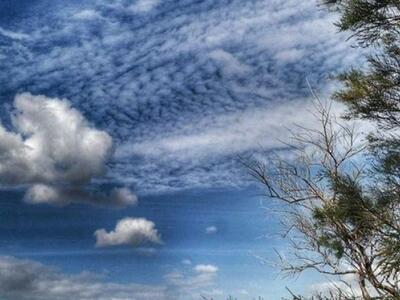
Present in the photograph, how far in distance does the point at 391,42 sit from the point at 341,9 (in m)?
1.14

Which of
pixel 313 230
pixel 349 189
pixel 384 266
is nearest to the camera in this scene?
pixel 384 266

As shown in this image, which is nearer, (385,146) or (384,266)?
(384,266)

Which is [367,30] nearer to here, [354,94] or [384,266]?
[354,94]

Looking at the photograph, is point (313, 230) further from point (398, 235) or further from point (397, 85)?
point (397, 85)

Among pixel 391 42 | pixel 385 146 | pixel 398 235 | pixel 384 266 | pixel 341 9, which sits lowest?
pixel 384 266

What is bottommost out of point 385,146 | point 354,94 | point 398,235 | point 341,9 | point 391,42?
point 398,235

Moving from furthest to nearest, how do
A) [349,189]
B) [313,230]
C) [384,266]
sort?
[313,230], [349,189], [384,266]

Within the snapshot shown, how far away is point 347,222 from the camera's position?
9.89 meters

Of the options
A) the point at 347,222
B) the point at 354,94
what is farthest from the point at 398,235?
the point at 354,94

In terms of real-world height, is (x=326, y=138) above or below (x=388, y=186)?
above

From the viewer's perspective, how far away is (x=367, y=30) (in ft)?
34.1

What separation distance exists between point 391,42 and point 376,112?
1479 millimetres

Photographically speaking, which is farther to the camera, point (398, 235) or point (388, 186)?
point (388, 186)

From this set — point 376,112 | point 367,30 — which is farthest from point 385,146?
point 367,30
